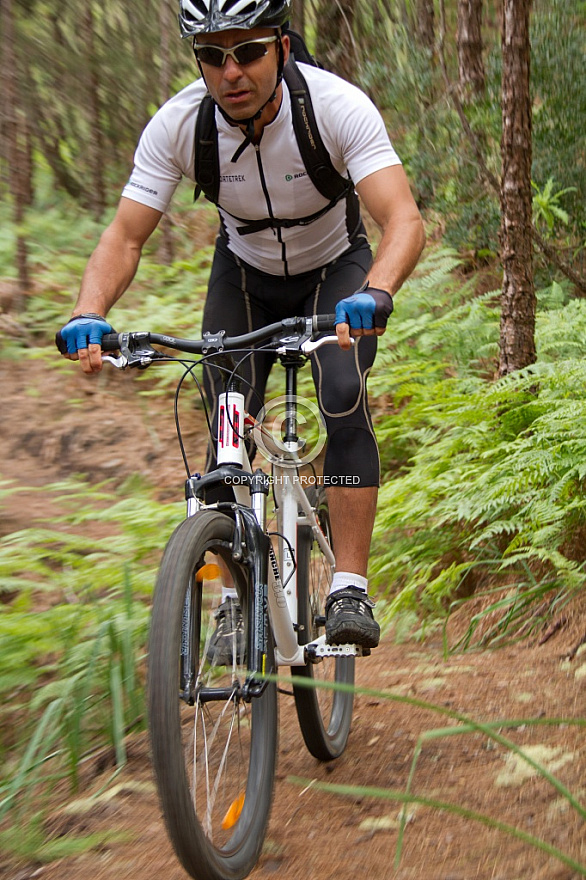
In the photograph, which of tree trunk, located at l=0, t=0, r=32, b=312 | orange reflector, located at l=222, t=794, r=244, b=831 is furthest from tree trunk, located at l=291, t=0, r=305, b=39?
orange reflector, located at l=222, t=794, r=244, b=831

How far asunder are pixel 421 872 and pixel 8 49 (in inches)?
394

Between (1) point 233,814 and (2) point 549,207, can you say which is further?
(2) point 549,207

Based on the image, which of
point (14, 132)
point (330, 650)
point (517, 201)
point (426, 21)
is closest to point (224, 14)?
point (330, 650)

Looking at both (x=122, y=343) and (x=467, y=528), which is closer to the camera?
(x=122, y=343)

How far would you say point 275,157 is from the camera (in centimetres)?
344

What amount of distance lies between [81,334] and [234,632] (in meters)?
1.12

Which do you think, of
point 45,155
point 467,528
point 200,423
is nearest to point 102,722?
point 467,528

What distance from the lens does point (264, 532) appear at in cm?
286

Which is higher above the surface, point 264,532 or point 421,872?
point 264,532

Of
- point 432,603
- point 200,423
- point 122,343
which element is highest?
point 122,343

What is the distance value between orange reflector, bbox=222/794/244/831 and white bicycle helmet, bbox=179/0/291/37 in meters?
2.62

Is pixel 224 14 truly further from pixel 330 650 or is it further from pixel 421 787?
pixel 421 787

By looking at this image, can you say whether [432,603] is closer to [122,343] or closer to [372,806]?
[372,806]

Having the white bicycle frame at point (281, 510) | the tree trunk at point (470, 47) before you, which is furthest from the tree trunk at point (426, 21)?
the white bicycle frame at point (281, 510)
